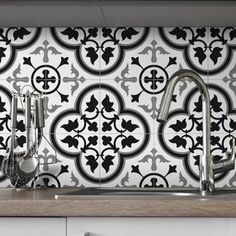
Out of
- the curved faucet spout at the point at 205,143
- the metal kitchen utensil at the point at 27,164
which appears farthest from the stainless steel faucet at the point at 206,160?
the metal kitchen utensil at the point at 27,164

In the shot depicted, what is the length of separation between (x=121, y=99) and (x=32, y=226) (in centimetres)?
67

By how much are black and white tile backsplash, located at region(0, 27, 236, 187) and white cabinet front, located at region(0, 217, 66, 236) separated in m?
0.54

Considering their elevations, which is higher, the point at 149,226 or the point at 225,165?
the point at 225,165

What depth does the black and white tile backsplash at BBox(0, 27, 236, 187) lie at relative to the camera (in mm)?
1776

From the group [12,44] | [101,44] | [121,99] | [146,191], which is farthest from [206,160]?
[12,44]

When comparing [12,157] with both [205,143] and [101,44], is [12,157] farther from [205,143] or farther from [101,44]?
[205,143]

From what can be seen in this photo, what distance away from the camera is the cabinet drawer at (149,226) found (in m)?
1.21

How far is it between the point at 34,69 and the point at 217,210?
0.88 m

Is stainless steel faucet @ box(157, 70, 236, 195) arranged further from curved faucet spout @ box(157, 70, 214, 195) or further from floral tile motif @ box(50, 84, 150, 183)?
floral tile motif @ box(50, 84, 150, 183)

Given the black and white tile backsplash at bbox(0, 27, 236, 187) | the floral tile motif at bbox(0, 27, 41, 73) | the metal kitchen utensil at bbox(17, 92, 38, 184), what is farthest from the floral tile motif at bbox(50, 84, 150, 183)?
the floral tile motif at bbox(0, 27, 41, 73)

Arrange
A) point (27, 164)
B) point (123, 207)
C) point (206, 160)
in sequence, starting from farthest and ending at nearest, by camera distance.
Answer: point (27, 164)
point (206, 160)
point (123, 207)

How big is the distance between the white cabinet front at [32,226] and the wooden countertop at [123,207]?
0.01 m

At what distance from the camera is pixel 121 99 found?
5.88ft

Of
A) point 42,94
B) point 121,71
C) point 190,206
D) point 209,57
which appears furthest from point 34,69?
point 190,206
